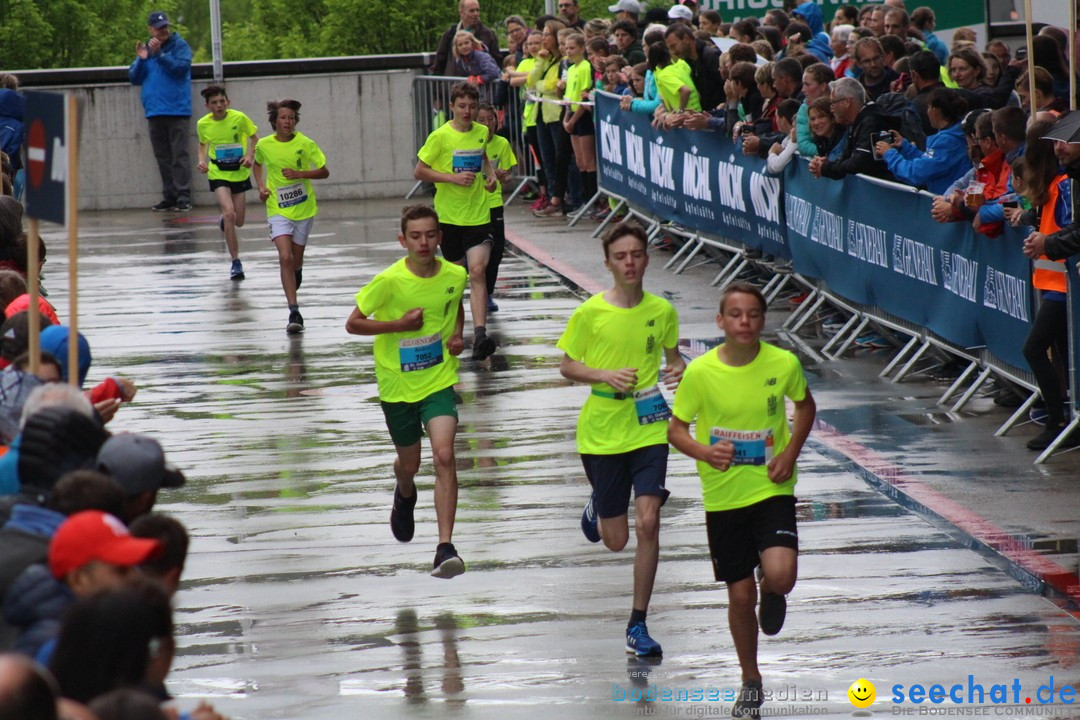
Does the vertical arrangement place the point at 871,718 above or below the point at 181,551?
below

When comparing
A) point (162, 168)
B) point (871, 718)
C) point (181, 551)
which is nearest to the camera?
point (181, 551)

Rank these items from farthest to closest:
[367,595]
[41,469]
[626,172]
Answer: [626,172], [367,595], [41,469]

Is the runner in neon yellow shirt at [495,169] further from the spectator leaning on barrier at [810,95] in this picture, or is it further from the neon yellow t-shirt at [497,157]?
the spectator leaning on barrier at [810,95]

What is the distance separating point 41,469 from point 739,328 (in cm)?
295

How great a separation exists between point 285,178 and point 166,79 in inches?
453

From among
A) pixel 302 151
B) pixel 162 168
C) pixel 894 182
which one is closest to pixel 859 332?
pixel 894 182

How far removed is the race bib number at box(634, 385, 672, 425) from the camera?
7.91 meters

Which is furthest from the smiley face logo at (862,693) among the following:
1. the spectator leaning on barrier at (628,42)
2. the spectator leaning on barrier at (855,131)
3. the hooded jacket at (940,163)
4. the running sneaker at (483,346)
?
the spectator leaning on barrier at (628,42)

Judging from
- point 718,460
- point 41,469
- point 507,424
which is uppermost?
point 41,469

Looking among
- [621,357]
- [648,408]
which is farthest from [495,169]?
[648,408]

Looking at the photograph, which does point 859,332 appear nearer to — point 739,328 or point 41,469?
point 739,328

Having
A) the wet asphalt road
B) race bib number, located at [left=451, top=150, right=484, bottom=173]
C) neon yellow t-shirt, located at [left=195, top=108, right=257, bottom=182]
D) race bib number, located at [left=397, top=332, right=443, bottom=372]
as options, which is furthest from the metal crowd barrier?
race bib number, located at [left=397, top=332, right=443, bottom=372]

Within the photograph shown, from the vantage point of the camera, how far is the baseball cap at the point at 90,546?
429 centimetres

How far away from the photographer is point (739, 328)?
6.94 meters
